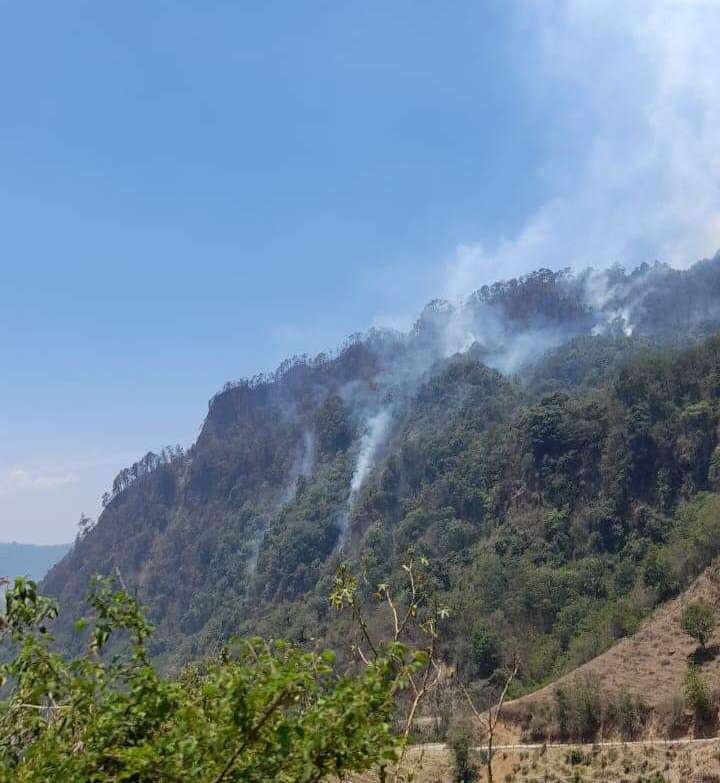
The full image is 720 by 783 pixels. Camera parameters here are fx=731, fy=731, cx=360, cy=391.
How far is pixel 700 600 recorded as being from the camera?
3694cm

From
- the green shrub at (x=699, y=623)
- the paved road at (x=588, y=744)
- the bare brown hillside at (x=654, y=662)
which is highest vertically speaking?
the green shrub at (x=699, y=623)

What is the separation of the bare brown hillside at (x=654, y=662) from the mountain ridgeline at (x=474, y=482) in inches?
84.3

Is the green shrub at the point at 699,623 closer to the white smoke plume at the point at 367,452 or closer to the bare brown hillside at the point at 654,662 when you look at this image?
the bare brown hillside at the point at 654,662

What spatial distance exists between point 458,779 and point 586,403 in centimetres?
3617

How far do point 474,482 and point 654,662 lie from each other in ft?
116

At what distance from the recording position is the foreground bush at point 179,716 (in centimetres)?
385

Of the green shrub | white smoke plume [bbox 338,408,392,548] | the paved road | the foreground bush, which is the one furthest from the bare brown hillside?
white smoke plume [bbox 338,408,392,548]

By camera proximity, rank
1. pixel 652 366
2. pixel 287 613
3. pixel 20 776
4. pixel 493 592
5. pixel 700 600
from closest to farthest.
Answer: pixel 20 776, pixel 700 600, pixel 493 592, pixel 652 366, pixel 287 613

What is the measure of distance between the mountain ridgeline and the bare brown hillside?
2142 millimetres

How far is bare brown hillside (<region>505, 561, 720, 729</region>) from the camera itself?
32312 mm

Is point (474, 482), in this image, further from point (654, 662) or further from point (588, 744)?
point (588, 744)

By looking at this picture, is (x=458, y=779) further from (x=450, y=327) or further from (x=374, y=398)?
(x=450, y=327)

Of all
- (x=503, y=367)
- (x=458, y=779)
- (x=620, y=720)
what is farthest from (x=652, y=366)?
(x=503, y=367)

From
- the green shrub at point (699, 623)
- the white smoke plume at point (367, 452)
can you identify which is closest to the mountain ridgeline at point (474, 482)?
the white smoke plume at point (367, 452)
